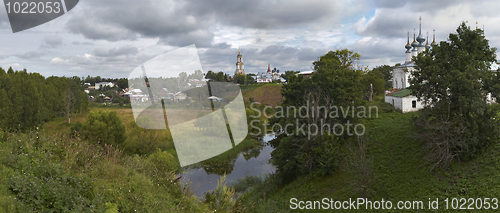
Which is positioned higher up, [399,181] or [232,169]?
[399,181]

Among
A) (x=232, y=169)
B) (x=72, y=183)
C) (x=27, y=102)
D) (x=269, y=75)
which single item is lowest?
(x=232, y=169)

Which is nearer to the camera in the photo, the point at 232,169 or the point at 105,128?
the point at 105,128

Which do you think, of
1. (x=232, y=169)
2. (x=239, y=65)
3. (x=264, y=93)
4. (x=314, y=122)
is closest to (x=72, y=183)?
(x=314, y=122)

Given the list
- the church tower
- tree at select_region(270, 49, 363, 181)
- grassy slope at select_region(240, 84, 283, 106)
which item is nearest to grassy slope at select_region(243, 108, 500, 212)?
tree at select_region(270, 49, 363, 181)

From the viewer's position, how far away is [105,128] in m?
25.9

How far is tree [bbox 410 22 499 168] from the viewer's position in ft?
47.8

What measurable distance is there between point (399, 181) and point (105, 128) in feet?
79.3

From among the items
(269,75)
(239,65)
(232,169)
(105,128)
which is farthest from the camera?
(269,75)

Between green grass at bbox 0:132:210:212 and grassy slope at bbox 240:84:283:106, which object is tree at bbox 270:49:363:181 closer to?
green grass at bbox 0:132:210:212

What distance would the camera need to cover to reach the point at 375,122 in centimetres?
2684

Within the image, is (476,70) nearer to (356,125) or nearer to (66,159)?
(356,125)

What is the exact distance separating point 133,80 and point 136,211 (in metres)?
3.70

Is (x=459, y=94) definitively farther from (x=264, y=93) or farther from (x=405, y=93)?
(x=264, y=93)

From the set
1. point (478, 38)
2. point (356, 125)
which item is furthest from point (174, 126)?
point (478, 38)
